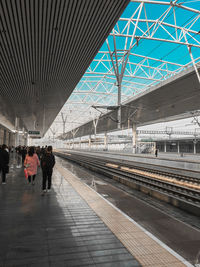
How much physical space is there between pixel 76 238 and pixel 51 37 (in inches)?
269

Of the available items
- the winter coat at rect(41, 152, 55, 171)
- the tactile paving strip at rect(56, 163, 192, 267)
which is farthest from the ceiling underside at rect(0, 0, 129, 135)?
the tactile paving strip at rect(56, 163, 192, 267)

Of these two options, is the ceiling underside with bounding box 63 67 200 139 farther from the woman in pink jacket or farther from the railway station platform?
the railway station platform

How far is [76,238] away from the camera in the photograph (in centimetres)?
396

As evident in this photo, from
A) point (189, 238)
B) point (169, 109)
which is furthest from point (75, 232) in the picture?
point (169, 109)

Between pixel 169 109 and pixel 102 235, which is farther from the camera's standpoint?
pixel 169 109

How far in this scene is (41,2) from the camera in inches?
238

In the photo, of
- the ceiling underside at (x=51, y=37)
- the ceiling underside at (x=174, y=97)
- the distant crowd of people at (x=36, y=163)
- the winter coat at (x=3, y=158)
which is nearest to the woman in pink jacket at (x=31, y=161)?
the distant crowd of people at (x=36, y=163)

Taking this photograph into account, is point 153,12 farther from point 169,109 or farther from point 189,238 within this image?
point 189,238

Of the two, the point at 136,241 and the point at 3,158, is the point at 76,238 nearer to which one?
the point at 136,241

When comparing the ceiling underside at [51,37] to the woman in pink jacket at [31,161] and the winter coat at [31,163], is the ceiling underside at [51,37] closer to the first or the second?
the woman in pink jacket at [31,161]

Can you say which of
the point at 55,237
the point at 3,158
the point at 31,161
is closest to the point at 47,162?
the point at 31,161

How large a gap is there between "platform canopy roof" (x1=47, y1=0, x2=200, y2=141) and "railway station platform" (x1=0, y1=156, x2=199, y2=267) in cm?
874

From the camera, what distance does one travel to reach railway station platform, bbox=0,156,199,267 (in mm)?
3186

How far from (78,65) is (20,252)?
28.9 feet
